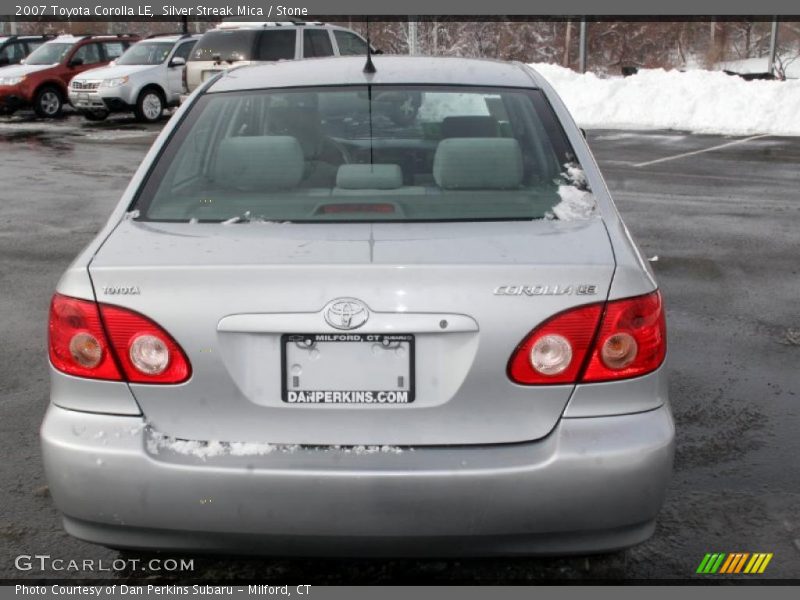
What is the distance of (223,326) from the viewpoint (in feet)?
8.33

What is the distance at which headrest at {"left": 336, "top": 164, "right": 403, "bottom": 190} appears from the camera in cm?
338

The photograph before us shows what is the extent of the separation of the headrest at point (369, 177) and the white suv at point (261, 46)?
15375 mm

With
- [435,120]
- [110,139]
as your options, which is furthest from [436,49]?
[435,120]

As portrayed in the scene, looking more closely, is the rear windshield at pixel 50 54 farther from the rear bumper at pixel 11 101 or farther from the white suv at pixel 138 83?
the white suv at pixel 138 83

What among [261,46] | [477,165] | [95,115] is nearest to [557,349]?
[477,165]

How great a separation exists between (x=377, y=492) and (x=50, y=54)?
75.7ft

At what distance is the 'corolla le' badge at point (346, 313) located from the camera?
249cm

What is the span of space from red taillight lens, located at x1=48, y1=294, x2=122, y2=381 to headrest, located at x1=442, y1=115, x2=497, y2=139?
1819 millimetres

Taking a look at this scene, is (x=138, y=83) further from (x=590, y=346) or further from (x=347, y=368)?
(x=590, y=346)

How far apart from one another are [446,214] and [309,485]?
1.01m

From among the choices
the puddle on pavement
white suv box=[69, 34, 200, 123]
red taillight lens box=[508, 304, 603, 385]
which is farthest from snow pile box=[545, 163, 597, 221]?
white suv box=[69, 34, 200, 123]

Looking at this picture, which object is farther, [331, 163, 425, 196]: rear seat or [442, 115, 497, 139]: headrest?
[442, 115, 497, 139]: headrest

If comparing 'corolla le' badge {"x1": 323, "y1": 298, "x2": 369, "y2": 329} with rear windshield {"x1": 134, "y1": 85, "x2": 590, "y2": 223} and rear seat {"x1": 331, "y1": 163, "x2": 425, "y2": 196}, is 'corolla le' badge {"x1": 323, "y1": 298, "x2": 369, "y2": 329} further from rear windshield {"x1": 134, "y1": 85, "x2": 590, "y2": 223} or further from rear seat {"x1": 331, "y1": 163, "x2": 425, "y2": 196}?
rear seat {"x1": 331, "y1": 163, "x2": 425, "y2": 196}

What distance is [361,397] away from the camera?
2559mm
